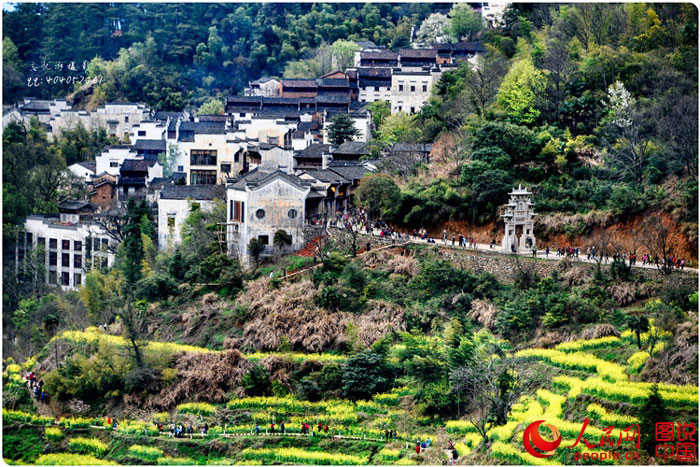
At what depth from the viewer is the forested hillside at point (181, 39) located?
76.2m

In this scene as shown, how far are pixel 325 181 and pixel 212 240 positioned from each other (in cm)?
500

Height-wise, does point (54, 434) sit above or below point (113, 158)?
below

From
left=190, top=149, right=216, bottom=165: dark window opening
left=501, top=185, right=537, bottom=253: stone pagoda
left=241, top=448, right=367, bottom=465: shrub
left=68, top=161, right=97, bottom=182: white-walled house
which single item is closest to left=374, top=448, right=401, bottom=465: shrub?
left=241, top=448, right=367, bottom=465: shrub

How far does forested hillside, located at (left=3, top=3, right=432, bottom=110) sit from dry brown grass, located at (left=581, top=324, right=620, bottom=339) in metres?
43.9

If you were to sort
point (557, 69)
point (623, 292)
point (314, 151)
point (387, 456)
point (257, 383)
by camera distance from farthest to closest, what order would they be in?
point (314, 151) < point (557, 69) < point (257, 383) < point (623, 292) < point (387, 456)

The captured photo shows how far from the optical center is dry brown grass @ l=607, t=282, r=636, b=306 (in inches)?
1385

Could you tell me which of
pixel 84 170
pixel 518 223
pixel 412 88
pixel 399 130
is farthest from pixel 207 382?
pixel 412 88

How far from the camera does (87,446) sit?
114 ft

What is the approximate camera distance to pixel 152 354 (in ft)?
123

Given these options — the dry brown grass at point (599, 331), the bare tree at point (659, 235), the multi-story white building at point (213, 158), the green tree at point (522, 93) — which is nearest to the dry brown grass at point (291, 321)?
the dry brown grass at point (599, 331)

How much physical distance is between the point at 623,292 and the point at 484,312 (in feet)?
13.6

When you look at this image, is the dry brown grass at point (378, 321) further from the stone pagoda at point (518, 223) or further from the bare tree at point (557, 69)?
the bare tree at point (557, 69)

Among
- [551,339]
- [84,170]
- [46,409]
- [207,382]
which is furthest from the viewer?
[84,170]

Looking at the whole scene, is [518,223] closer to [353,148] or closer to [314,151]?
[353,148]
